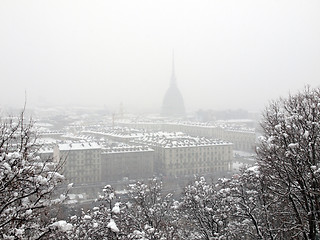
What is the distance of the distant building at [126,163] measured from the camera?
4244 centimetres

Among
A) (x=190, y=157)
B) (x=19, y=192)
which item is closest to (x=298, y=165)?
(x=19, y=192)

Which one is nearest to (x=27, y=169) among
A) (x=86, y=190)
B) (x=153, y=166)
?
(x=86, y=190)

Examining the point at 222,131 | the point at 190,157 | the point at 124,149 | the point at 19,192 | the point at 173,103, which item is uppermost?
the point at 173,103

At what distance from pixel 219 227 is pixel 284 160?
3.14 meters

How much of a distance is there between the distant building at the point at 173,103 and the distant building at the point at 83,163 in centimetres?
9820

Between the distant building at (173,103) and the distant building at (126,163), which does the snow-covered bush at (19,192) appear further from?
the distant building at (173,103)

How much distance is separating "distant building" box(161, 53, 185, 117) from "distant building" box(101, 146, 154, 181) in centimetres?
9398

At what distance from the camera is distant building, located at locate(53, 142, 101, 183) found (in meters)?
39.3

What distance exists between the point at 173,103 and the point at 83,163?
10703 cm

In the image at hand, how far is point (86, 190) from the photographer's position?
37000 mm

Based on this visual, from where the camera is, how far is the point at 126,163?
43938mm

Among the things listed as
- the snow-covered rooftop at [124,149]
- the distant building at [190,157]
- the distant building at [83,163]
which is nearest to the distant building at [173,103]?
the distant building at [190,157]

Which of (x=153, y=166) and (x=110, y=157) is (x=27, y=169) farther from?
(x=153, y=166)

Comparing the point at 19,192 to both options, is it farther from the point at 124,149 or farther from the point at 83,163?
the point at 124,149
